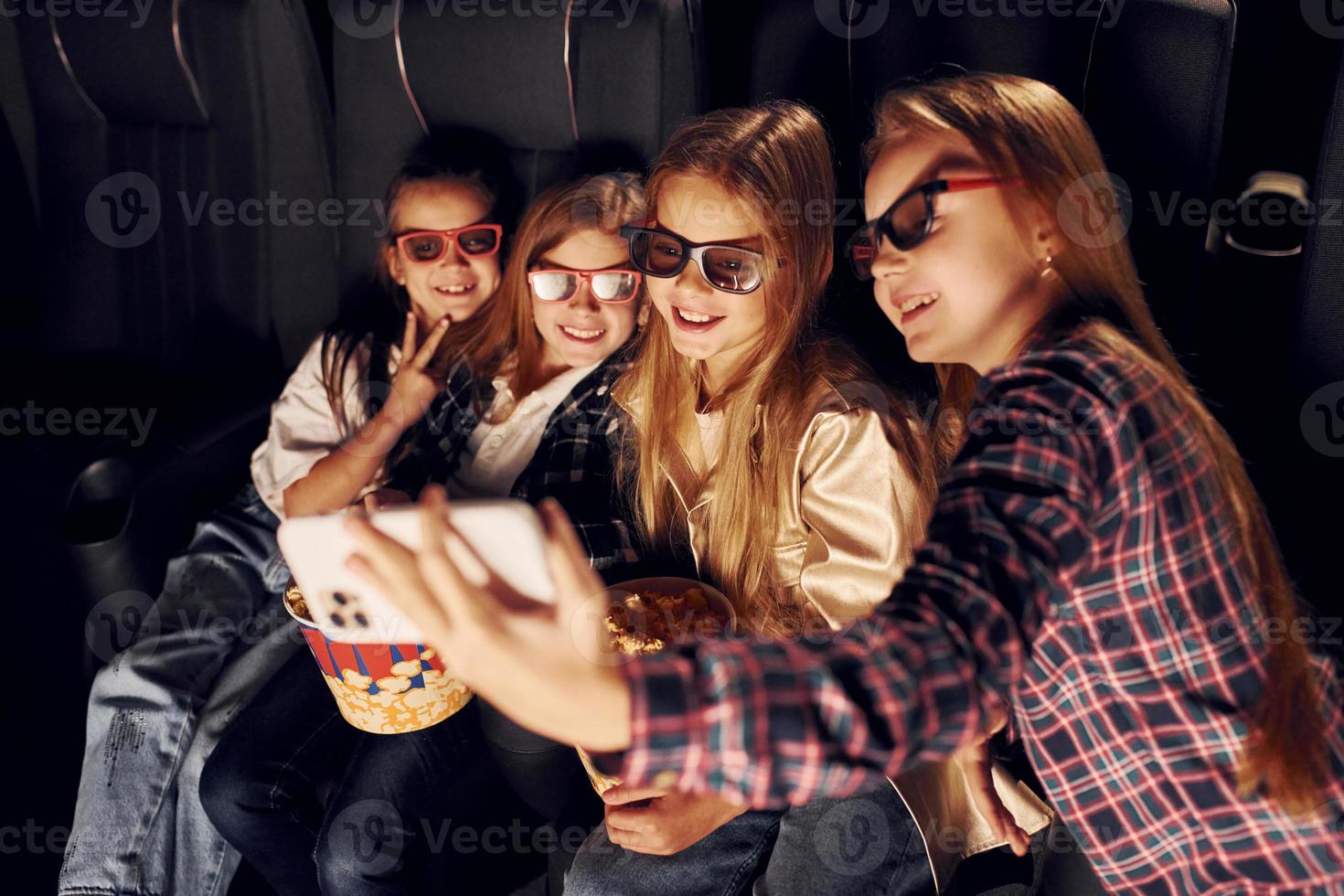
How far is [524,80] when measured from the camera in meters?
1.55

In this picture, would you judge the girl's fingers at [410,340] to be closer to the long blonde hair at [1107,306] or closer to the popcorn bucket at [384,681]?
the popcorn bucket at [384,681]

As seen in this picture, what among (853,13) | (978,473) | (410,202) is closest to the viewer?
(978,473)

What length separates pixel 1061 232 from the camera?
0.87m

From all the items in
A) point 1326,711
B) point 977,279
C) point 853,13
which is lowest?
point 1326,711

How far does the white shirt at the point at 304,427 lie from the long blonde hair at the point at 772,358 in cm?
60

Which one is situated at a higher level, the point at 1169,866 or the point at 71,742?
the point at 1169,866

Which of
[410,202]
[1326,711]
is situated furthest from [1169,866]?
[410,202]

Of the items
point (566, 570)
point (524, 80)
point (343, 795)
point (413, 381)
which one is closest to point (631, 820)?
point (343, 795)

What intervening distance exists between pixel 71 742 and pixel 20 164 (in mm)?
1150

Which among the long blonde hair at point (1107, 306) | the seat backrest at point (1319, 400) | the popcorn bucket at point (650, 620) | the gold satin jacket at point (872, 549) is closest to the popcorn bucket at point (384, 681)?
the popcorn bucket at point (650, 620)

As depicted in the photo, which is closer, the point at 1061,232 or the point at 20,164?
the point at 1061,232

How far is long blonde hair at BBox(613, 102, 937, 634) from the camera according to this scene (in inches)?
45.6

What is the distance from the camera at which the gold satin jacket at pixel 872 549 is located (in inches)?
41.6

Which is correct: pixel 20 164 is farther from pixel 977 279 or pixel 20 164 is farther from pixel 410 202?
pixel 977 279
